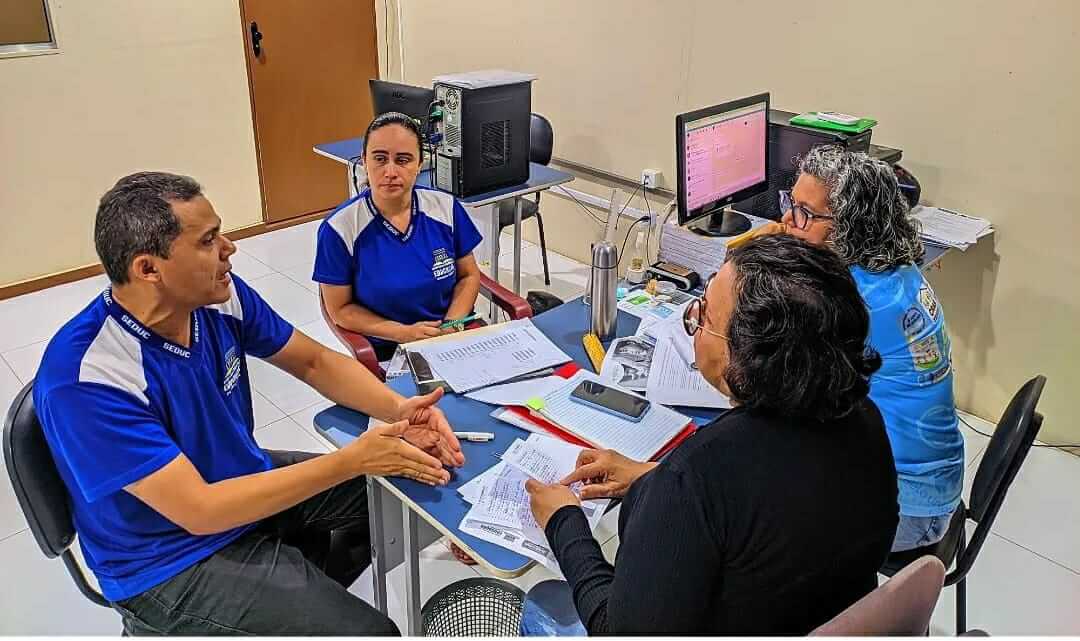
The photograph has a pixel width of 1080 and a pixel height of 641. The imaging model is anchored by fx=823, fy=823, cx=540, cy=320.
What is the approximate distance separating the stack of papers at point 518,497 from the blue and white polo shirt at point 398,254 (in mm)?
922

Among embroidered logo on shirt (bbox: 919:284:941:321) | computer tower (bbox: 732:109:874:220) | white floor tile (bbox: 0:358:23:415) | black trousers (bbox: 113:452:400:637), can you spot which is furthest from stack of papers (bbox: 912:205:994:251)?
white floor tile (bbox: 0:358:23:415)

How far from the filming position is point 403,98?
11.2 feet

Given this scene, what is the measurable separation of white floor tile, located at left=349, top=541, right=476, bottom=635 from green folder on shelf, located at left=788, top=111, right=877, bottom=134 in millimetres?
1901

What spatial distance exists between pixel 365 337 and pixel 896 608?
1.67 metres

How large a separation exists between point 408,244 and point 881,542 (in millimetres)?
1627

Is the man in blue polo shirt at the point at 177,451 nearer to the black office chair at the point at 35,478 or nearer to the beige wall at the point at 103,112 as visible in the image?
the black office chair at the point at 35,478

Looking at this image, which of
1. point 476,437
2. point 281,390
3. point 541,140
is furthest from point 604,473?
point 541,140

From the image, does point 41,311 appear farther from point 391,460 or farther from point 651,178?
point 391,460

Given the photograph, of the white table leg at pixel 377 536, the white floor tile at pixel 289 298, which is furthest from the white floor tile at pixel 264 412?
the white table leg at pixel 377 536

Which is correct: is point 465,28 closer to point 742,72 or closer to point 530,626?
point 742,72

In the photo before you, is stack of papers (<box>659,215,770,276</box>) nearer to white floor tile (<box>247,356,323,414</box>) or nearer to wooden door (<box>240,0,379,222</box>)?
white floor tile (<box>247,356,323,414</box>)

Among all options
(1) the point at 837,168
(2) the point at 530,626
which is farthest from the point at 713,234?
(2) the point at 530,626

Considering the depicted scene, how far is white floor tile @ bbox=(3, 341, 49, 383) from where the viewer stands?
11.0ft

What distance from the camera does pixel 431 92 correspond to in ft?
10.7
